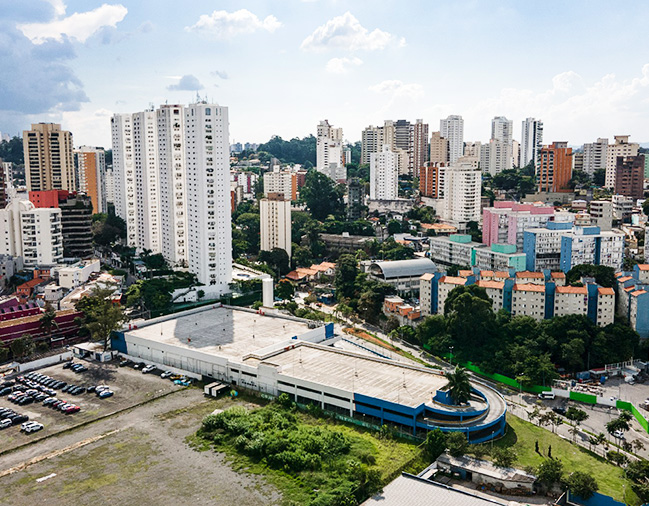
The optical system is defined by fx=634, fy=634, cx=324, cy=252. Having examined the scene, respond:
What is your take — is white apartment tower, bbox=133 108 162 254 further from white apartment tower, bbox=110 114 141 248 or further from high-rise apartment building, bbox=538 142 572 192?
high-rise apartment building, bbox=538 142 572 192

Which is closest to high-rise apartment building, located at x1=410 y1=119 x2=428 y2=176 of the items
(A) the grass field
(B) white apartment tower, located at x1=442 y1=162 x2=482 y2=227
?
(B) white apartment tower, located at x1=442 y1=162 x2=482 y2=227

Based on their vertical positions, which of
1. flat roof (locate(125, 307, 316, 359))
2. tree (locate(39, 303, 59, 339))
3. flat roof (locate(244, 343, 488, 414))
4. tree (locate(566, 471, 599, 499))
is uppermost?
tree (locate(39, 303, 59, 339))

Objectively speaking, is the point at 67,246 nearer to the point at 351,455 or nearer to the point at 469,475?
the point at 351,455

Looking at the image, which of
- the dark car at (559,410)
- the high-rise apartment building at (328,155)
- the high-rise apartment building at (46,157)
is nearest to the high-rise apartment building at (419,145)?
the high-rise apartment building at (328,155)

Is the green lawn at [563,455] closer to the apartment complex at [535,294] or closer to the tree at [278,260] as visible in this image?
the apartment complex at [535,294]

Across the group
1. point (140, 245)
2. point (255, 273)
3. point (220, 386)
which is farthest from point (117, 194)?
point (220, 386)

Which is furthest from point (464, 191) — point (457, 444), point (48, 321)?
point (457, 444)

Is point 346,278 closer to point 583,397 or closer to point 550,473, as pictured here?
point 583,397
